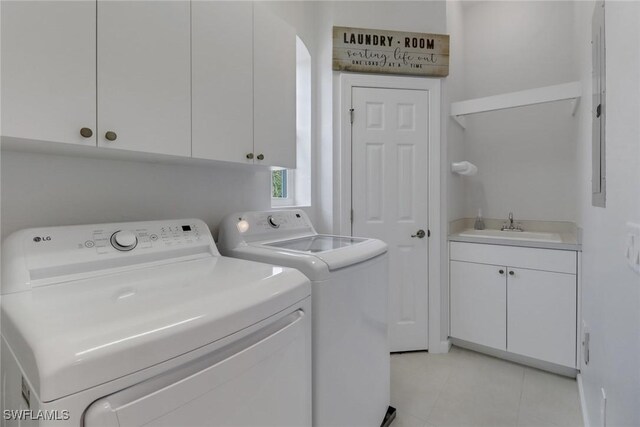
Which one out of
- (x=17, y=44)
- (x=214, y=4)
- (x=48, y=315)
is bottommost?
(x=48, y=315)

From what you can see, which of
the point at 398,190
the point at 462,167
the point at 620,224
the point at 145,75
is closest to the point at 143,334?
the point at 145,75

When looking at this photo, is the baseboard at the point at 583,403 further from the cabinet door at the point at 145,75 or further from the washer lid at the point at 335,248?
the cabinet door at the point at 145,75

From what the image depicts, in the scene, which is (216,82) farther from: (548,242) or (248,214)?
(548,242)

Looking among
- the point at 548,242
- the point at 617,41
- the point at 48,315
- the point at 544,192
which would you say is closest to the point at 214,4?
the point at 48,315

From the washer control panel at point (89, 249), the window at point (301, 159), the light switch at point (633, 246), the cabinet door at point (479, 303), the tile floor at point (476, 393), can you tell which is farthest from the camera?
the window at point (301, 159)

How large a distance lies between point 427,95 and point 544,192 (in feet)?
4.71

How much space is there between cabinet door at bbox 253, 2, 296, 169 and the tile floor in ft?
5.27

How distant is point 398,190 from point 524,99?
1.14m

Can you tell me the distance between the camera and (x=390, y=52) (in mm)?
2357

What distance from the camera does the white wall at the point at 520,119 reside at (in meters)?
2.73

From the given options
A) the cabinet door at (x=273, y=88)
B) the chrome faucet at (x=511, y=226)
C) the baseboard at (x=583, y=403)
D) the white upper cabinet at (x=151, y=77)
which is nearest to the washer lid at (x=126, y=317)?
the white upper cabinet at (x=151, y=77)

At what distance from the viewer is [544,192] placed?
2.80 meters

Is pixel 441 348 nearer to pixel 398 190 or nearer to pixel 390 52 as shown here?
pixel 398 190

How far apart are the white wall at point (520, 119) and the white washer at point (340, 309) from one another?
1.66m
